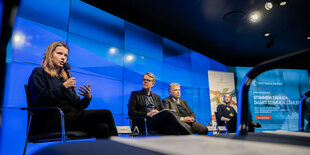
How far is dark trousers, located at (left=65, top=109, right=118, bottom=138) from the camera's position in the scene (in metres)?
1.79

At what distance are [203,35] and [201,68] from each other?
3.96ft

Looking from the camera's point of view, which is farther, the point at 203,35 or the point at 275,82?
the point at 275,82

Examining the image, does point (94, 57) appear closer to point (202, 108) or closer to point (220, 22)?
point (220, 22)

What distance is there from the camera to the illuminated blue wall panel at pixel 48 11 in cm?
339

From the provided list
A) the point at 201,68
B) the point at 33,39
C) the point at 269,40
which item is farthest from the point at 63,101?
the point at 269,40

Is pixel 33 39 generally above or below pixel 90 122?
above

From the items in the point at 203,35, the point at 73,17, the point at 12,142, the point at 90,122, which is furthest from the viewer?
the point at 203,35

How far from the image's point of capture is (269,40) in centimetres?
648

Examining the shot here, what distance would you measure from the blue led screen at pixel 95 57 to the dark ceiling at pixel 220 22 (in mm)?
269

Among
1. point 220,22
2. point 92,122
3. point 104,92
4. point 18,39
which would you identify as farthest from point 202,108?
point 92,122

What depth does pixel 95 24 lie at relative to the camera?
4.37 m

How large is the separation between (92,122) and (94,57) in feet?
8.48

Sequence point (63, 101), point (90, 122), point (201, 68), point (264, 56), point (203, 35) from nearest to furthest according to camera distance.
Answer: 1. point (90, 122)
2. point (63, 101)
3. point (203, 35)
4. point (201, 68)
5. point (264, 56)

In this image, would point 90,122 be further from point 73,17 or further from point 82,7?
point 82,7
